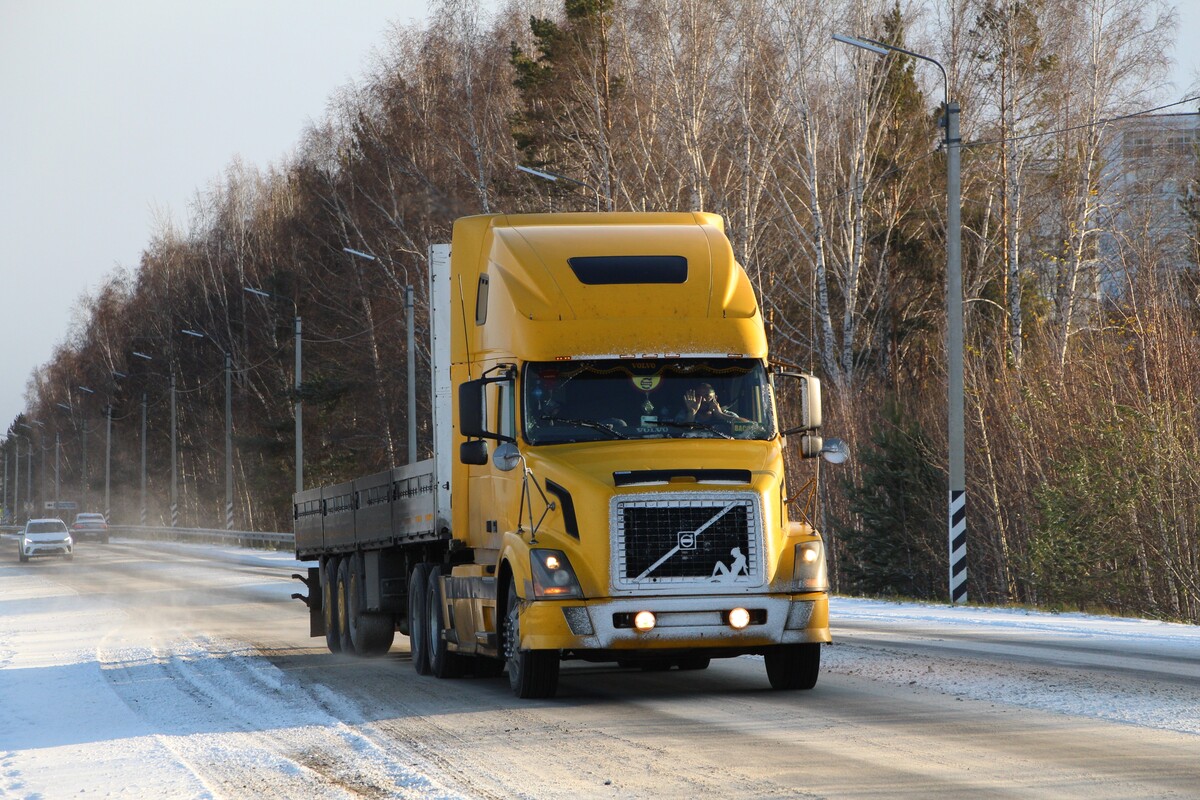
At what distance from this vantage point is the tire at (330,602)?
19312 mm

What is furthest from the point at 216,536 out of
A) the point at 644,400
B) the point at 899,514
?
the point at 644,400

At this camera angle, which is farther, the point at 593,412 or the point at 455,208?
the point at 455,208

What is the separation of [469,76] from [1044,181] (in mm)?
18520

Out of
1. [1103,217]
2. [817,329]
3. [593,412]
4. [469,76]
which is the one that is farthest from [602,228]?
[469,76]

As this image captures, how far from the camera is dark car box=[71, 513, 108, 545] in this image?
3076 inches

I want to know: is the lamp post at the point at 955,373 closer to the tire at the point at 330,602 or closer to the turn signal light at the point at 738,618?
the tire at the point at 330,602

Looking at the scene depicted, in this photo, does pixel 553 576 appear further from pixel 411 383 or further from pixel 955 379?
pixel 411 383

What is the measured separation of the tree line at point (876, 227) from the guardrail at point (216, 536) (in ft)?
10.5

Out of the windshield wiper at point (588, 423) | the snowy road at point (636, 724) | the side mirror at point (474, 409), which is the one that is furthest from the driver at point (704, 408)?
the snowy road at point (636, 724)

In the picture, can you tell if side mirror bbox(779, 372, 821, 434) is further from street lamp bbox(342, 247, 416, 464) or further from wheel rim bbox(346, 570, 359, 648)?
street lamp bbox(342, 247, 416, 464)

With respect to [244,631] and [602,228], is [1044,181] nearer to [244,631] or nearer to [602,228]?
[244,631]

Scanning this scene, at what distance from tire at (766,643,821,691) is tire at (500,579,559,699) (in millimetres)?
1694

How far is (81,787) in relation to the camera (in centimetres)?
928

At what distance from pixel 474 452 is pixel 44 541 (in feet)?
156
